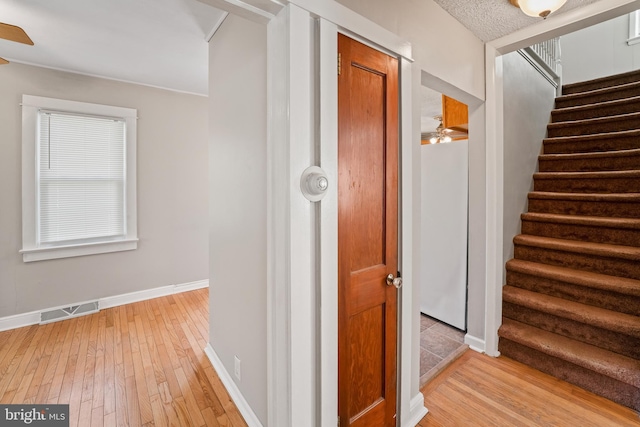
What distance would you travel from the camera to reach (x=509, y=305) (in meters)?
2.47

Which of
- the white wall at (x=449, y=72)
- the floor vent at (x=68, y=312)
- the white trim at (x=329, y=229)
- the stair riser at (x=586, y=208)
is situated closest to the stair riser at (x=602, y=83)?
the stair riser at (x=586, y=208)

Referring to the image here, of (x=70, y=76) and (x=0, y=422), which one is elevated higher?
(x=70, y=76)

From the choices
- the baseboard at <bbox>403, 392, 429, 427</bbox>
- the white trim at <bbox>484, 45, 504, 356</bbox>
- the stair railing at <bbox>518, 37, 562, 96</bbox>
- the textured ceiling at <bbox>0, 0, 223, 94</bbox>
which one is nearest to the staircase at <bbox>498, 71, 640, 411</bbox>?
the white trim at <bbox>484, 45, 504, 356</bbox>

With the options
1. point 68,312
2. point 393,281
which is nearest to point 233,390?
point 393,281

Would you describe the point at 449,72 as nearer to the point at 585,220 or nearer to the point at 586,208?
the point at 585,220

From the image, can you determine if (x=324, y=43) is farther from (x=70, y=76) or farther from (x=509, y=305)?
Answer: (x=70, y=76)

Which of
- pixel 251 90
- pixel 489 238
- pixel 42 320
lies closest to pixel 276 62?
pixel 251 90

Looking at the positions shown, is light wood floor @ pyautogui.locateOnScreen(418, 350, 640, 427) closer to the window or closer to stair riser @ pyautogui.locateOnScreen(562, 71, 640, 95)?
the window

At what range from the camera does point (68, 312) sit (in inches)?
119

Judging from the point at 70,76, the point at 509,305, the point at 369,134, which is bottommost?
the point at 509,305

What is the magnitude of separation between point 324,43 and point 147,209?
10.7ft

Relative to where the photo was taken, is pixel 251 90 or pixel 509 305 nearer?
pixel 251 90

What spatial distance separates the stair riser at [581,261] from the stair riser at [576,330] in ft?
1.59

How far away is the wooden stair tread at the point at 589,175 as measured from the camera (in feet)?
8.12
